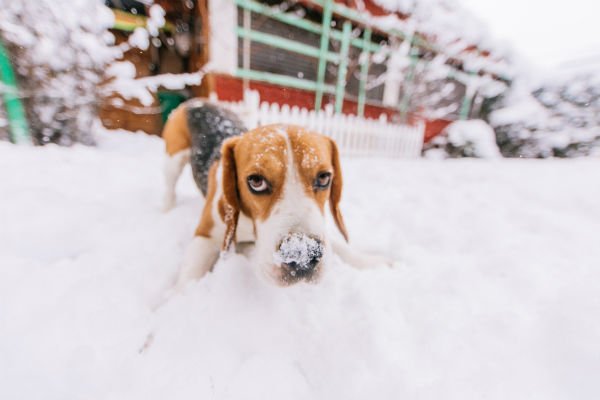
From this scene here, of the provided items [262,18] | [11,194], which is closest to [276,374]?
[11,194]

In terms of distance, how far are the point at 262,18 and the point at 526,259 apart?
26.8 feet

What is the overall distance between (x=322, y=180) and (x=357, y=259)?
58 cm

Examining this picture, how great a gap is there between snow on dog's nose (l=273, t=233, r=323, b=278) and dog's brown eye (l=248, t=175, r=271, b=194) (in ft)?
1.10

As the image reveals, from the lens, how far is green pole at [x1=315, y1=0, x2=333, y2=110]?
8.34 metres

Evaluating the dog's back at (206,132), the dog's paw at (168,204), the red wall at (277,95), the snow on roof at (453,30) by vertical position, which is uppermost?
the snow on roof at (453,30)

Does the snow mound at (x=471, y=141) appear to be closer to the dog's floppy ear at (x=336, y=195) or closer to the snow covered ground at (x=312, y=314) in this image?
the snow covered ground at (x=312, y=314)

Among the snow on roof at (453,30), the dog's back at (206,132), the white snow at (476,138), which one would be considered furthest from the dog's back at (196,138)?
the snow on roof at (453,30)

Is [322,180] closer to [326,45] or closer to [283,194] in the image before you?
[283,194]

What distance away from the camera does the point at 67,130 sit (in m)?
4.55

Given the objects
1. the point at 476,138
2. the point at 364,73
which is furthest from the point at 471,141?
Result: the point at 364,73

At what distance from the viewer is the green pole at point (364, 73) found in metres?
9.38

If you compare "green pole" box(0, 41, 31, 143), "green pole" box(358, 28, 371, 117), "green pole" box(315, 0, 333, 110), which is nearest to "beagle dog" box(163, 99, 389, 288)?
"green pole" box(0, 41, 31, 143)

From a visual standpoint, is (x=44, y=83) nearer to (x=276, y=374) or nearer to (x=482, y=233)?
(x=276, y=374)

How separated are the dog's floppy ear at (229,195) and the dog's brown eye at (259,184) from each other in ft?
0.56
